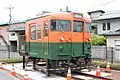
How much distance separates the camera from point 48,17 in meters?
14.8

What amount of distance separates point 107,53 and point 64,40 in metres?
10.5

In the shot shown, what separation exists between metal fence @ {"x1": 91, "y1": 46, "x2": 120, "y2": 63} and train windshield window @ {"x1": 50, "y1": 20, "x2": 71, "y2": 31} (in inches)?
328

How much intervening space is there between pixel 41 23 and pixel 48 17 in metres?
1.11

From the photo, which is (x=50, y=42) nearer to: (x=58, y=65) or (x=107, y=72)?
(x=58, y=65)

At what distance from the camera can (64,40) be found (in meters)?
14.8

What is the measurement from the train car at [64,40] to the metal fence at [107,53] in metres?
7.21

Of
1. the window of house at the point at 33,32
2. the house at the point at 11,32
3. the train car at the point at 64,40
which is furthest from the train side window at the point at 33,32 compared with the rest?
the house at the point at 11,32

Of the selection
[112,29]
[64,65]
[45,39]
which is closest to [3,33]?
[112,29]

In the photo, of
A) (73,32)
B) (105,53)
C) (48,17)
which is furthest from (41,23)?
(105,53)

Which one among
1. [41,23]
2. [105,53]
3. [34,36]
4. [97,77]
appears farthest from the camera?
[105,53]

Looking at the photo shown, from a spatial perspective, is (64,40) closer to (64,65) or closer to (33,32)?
(64,65)

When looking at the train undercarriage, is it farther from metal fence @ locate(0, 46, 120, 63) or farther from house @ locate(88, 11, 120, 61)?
house @ locate(88, 11, 120, 61)

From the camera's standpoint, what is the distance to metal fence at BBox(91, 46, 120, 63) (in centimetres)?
2326

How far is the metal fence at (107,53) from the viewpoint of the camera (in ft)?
76.3
